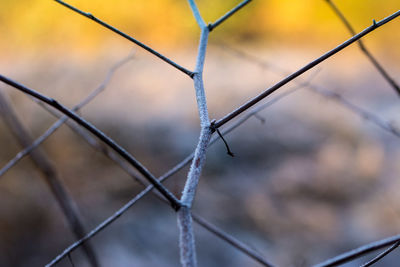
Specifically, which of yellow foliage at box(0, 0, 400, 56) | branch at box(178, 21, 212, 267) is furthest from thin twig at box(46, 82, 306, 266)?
yellow foliage at box(0, 0, 400, 56)

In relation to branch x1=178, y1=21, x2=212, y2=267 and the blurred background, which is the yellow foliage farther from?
branch x1=178, y1=21, x2=212, y2=267

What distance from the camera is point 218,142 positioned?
1688 millimetres

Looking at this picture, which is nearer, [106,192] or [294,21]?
[106,192]

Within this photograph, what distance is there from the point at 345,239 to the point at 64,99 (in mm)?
1521

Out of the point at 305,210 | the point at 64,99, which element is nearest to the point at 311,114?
the point at 305,210

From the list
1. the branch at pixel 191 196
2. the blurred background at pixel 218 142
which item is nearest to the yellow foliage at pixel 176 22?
the blurred background at pixel 218 142

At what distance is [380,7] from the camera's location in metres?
2.10

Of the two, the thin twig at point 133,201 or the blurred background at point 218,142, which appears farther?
the blurred background at point 218,142

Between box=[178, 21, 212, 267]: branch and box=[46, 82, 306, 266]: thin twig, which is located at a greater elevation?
box=[178, 21, 212, 267]: branch

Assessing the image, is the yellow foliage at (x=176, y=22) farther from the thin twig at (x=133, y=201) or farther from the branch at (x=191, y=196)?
the branch at (x=191, y=196)

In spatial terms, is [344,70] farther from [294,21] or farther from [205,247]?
[205,247]

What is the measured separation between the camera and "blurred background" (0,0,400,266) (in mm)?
1355

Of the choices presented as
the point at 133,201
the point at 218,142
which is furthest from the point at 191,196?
the point at 218,142

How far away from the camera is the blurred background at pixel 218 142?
1.36 meters
